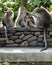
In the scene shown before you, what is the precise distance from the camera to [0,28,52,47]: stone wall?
8.77 m

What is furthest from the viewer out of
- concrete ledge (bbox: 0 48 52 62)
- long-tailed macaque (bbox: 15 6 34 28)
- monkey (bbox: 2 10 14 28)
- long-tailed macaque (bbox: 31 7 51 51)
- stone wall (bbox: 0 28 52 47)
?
monkey (bbox: 2 10 14 28)

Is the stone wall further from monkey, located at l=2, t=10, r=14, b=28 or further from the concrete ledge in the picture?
the concrete ledge

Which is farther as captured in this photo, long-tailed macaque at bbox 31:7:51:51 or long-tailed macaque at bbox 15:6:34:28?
long-tailed macaque at bbox 15:6:34:28

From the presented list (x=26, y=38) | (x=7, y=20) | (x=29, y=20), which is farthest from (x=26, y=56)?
(x=7, y=20)

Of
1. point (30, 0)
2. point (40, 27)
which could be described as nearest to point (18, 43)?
point (40, 27)

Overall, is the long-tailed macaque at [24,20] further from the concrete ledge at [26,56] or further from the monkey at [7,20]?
the concrete ledge at [26,56]

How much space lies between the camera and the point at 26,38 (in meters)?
8.79

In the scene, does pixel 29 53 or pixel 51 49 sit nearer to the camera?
pixel 29 53

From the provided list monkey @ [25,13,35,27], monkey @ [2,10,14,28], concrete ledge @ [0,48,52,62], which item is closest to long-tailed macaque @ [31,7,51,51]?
monkey @ [25,13,35,27]

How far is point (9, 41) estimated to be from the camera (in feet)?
29.0

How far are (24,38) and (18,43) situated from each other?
0.83 feet

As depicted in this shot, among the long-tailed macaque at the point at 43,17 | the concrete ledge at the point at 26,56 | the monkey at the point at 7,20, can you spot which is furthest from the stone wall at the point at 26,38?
the concrete ledge at the point at 26,56

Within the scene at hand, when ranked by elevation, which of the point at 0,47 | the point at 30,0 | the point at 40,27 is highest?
the point at 30,0

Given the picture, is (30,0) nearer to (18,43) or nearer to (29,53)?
(18,43)
